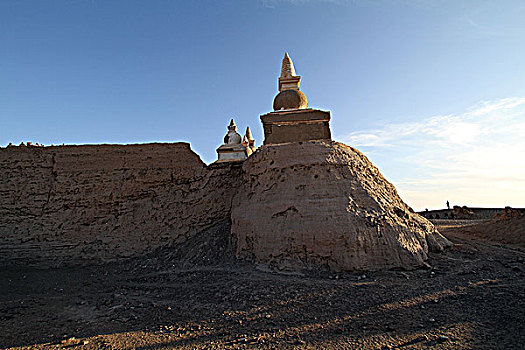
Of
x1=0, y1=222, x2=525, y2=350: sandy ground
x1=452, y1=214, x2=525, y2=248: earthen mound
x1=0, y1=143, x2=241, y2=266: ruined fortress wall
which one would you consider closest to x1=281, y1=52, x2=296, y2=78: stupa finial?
x1=0, y1=143, x2=241, y2=266: ruined fortress wall

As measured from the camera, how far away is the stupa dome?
406 inches

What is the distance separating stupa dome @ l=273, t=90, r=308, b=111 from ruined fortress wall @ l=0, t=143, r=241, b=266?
10.4 ft

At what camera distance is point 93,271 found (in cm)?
743

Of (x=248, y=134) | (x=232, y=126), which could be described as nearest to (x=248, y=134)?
(x=248, y=134)

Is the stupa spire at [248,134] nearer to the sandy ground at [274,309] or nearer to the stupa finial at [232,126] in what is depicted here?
the stupa finial at [232,126]

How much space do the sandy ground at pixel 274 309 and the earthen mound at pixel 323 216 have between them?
0.37m

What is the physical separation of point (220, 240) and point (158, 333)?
12.0 feet

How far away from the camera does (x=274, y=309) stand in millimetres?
4434

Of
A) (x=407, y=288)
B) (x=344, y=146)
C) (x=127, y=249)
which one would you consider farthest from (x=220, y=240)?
(x=407, y=288)

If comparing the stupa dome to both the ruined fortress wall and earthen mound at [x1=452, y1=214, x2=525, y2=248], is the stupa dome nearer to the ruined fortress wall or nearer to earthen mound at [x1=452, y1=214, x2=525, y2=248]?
the ruined fortress wall

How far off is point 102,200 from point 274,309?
6.28 meters

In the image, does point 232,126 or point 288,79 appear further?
point 232,126

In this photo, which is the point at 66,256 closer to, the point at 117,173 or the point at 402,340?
the point at 117,173

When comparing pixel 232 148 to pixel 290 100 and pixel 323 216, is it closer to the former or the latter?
pixel 290 100
